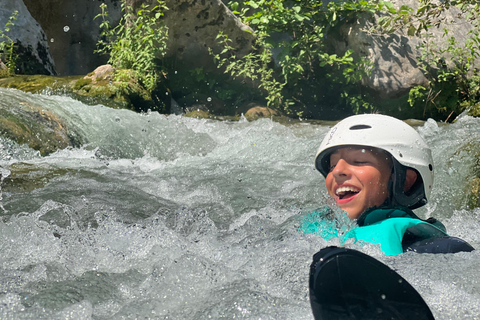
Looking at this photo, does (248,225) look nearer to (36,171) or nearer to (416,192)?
(416,192)

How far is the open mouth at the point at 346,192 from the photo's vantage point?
101 inches

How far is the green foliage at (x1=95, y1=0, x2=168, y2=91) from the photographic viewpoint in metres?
9.54

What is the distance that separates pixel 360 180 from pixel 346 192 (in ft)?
0.33

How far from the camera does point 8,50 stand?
32.0 feet

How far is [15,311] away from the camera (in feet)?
5.34

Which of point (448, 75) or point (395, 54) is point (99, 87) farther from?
point (448, 75)

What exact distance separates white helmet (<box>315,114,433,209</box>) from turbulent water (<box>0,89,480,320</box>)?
41 cm

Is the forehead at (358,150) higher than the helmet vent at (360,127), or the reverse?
the helmet vent at (360,127)

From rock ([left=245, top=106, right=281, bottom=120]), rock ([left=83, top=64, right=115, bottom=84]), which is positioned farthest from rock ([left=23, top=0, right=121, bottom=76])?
rock ([left=245, top=106, right=281, bottom=120])

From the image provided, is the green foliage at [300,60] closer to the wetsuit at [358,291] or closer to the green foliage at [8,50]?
the green foliage at [8,50]

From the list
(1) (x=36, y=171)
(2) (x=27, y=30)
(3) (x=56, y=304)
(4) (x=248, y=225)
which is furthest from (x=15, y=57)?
(3) (x=56, y=304)

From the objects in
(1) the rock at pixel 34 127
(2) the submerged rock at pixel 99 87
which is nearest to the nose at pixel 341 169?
(1) the rock at pixel 34 127

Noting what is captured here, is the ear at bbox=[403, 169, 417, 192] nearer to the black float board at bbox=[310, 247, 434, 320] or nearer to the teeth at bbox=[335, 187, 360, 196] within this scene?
the teeth at bbox=[335, 187, 360, 196]

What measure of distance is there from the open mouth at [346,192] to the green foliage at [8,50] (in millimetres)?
8195
